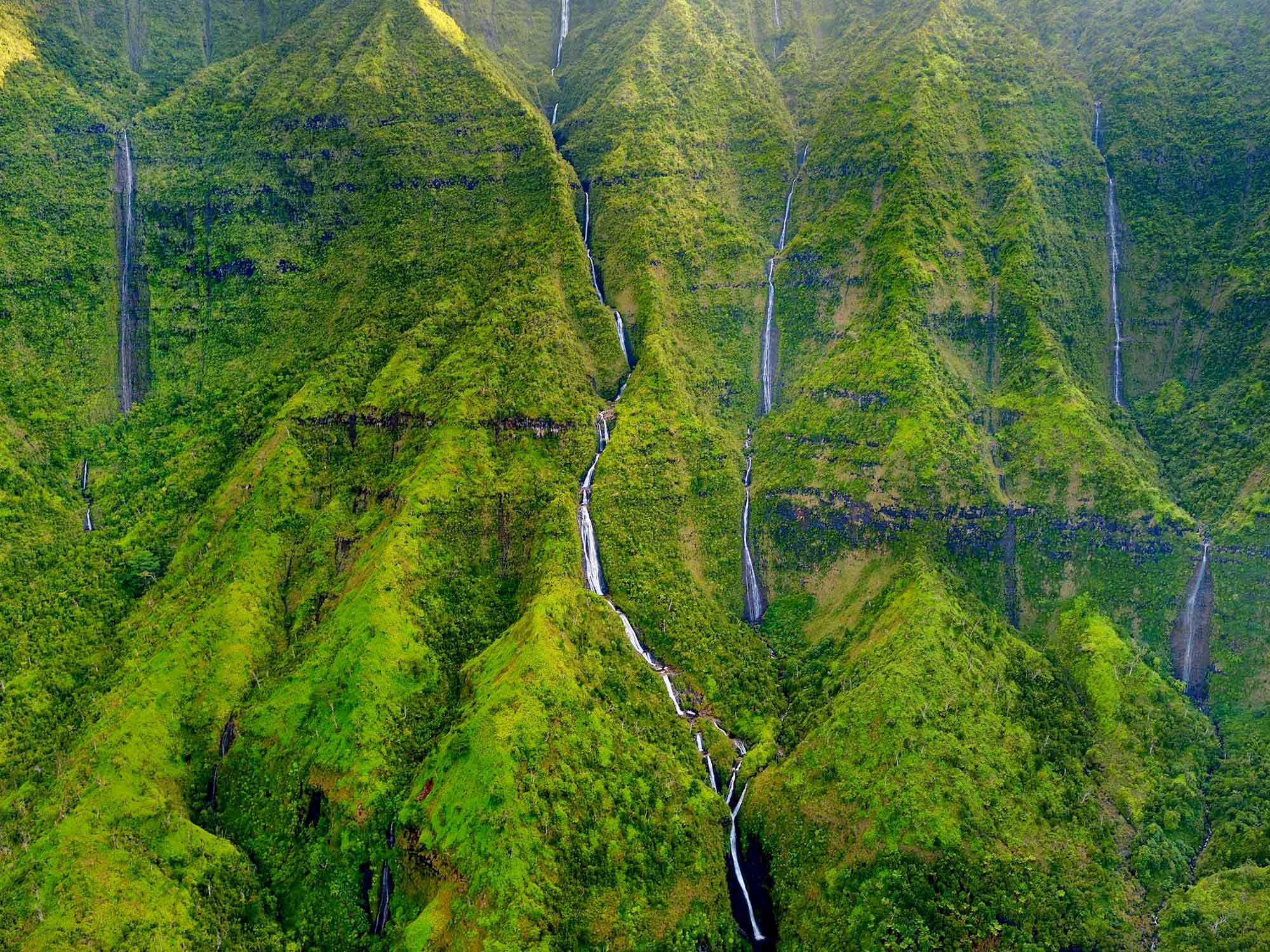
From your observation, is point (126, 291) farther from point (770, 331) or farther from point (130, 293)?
point (770, 331)

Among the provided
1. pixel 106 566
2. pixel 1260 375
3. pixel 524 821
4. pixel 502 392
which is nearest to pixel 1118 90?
pixel 1260 375

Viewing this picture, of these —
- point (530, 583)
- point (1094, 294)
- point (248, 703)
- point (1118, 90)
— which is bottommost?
point (248, 703)

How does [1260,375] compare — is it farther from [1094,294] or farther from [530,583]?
[530,583]

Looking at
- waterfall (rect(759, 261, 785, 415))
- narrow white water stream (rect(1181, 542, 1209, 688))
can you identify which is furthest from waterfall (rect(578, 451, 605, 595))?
narrow white water stream (rect(1181, 542, 1209, 688))

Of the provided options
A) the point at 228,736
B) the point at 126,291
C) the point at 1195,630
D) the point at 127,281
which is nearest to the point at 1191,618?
the point at 1195,630

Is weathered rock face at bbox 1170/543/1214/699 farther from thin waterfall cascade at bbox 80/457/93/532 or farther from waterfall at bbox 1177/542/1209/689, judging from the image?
thin waterfall cascade at bbox 80/457/93/532

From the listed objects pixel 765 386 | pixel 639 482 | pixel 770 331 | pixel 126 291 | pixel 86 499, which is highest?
pixel 126 291

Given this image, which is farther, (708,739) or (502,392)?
(502,392)
